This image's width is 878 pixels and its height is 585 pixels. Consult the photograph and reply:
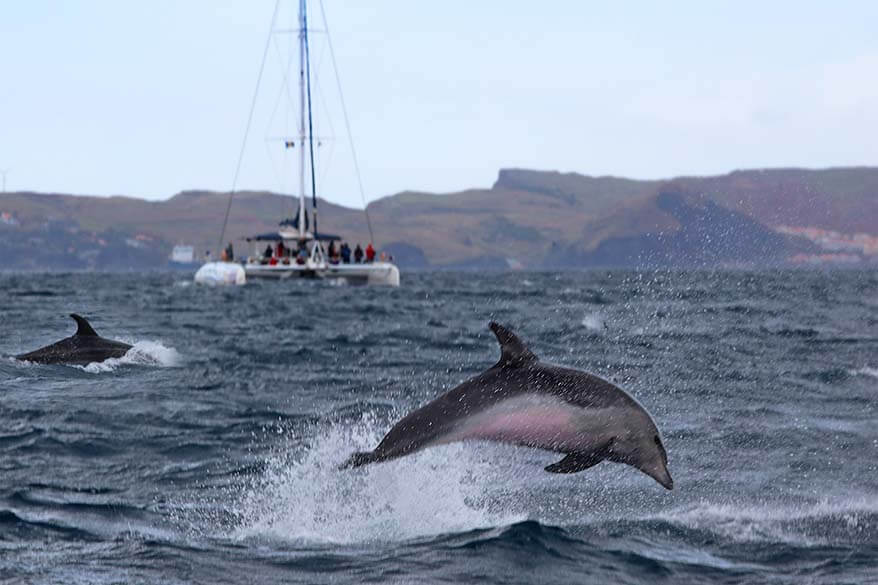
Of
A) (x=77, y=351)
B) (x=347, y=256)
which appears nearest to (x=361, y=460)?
(x=77, y=351)

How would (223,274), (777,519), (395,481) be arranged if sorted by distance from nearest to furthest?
1. (777,519)
2. (395,481)
3. (223,274)

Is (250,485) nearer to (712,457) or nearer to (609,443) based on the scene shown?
(609,443)

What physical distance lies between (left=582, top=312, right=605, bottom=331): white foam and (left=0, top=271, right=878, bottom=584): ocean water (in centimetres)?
866

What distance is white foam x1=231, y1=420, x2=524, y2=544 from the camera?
965cm

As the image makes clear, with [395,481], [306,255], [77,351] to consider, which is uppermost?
[306,255]

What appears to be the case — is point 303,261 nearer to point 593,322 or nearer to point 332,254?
point 332,254

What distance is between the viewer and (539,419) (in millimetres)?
9344

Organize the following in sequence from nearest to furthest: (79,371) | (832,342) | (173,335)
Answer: (79,371)
(832,342)
(173,335)

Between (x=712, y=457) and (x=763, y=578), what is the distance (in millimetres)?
4573

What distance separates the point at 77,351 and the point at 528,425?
11662 millimetres

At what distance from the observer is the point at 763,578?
8266mm

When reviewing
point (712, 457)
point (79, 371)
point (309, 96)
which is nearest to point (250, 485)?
point (712, 457)

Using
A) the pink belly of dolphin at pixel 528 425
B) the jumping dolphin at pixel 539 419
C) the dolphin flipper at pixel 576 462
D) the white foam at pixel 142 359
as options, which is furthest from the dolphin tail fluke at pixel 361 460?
the white foam at pixel 142 359

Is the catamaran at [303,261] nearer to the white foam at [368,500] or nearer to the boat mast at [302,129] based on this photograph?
the boat mast at [302,129]
